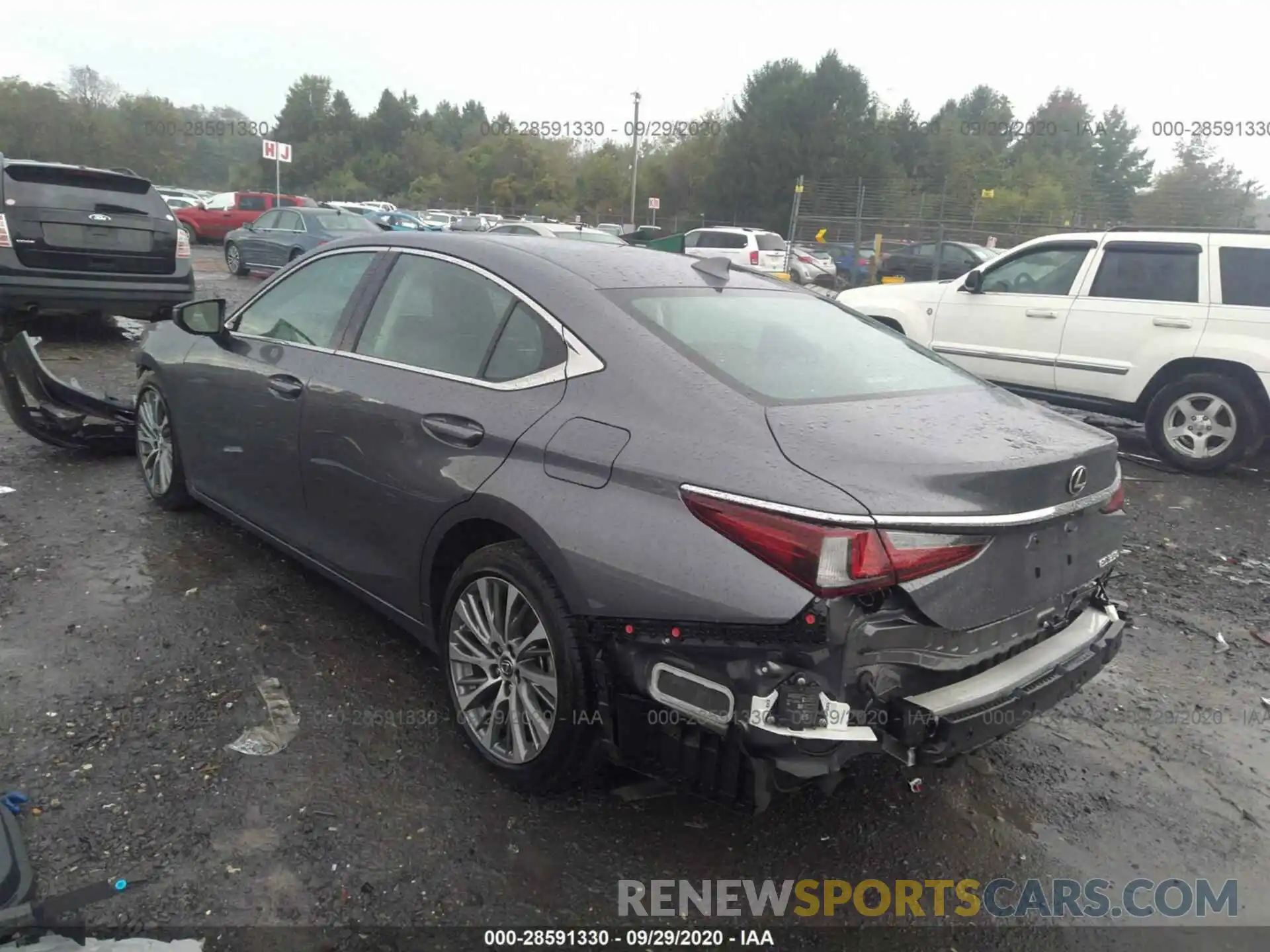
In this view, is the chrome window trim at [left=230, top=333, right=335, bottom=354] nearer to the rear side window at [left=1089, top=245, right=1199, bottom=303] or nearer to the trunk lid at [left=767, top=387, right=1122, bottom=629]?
the trunk lid at [left=767, top=387, right=1122, bottom=629]

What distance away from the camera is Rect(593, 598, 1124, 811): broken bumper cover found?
214cm

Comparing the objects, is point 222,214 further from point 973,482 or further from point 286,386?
point 973,482

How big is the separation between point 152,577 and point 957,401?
3.58m

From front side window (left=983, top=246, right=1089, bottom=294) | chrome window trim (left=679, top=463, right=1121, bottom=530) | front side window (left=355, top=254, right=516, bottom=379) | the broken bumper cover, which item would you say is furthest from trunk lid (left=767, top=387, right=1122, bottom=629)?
front side window (left=983, top=246, right=1089, bottom=294)

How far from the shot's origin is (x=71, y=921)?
6.38 ft

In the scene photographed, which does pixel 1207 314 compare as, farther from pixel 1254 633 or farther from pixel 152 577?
pixel 152 577

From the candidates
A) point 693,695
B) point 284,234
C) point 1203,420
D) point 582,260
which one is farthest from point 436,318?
point 284,234

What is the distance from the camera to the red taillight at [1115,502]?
2.78 metres

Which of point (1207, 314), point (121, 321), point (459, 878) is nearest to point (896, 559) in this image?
point (459, 878)

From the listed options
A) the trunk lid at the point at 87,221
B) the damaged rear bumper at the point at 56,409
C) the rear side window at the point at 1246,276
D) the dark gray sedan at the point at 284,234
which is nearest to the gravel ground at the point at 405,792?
the damaged rear bumper at the point at 56,409

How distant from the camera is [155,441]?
5.05m

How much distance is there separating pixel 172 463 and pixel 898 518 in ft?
13.4
